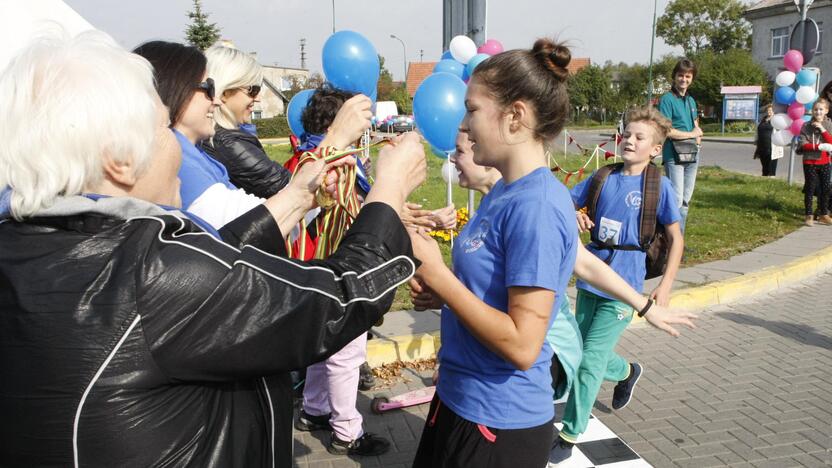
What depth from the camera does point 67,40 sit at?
122 cm

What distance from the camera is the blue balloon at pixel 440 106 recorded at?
400 cm

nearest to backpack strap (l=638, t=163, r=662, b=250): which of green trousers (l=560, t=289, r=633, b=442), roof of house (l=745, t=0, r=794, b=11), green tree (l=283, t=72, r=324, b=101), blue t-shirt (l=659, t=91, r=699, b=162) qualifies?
green trousers (l=560, t=289, r=633, b=442)

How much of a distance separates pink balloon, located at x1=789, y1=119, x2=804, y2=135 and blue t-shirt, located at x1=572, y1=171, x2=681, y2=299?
8.07 metres

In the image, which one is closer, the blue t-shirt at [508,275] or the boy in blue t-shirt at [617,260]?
the blue t-shirt at [508,275]

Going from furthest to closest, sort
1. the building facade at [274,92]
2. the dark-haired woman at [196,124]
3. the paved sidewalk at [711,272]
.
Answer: the building facade at [274,92] → the paved sidewalk at [711,272] → the dark-haired woman at [196,124]

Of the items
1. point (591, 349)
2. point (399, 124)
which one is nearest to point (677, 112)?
point (591, 349)

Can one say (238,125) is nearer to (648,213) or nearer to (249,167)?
(249,167)

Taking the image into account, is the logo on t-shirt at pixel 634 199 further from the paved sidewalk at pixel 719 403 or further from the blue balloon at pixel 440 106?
the paved sidewalk at pixel 719 403

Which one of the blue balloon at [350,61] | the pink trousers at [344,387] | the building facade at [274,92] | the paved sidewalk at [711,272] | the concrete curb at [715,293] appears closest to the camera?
the pink trousers at [344,387]

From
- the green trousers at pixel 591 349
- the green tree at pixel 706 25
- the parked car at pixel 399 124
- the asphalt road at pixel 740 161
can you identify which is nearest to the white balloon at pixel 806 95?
the asphalt road at pixel 740 161

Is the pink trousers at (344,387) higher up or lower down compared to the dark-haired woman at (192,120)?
lower down

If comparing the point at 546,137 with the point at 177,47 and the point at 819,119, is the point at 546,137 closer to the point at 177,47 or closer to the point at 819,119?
the point at 177,47

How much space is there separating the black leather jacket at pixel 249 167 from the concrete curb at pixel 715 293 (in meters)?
1.80

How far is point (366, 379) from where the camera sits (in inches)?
171
